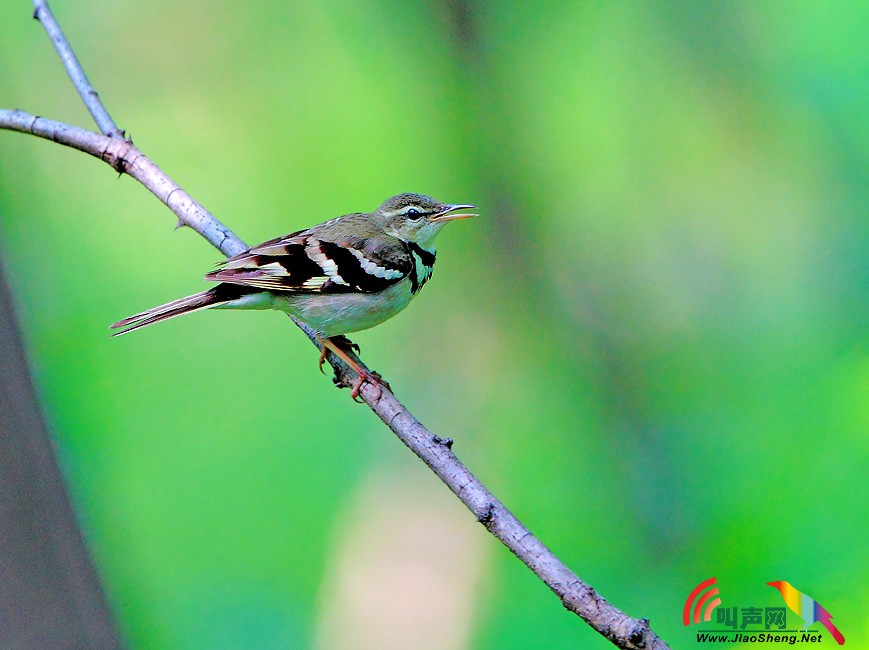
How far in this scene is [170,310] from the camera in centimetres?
163

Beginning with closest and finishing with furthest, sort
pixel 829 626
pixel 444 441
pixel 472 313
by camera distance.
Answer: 1. pixel 444 441
2. pixel 829 626
3. pixel 472 313

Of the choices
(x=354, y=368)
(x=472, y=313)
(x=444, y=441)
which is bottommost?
(x=444, y=441)

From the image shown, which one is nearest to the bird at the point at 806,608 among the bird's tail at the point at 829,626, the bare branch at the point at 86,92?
the bird's tail at the point at 829,626

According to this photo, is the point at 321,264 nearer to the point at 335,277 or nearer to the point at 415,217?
the point at 335,277

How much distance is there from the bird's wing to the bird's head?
6 centimetres

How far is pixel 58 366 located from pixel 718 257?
230cm

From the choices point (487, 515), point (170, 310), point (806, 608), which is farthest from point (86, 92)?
point (806, 608)

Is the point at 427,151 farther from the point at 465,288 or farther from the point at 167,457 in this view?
the point at 167,457

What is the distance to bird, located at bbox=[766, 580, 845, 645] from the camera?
7.33 feet

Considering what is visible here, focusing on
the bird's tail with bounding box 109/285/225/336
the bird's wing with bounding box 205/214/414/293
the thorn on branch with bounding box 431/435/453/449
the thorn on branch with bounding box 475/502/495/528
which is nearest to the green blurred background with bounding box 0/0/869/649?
the bird's wing with bounding box 205/214/414/293

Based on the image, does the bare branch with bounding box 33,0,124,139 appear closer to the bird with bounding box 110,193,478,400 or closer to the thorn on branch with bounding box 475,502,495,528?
the bird with bounding box 110,193,478,400

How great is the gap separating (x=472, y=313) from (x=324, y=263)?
0.92m

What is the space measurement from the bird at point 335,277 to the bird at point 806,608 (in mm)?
1487

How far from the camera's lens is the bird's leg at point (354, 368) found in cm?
178
